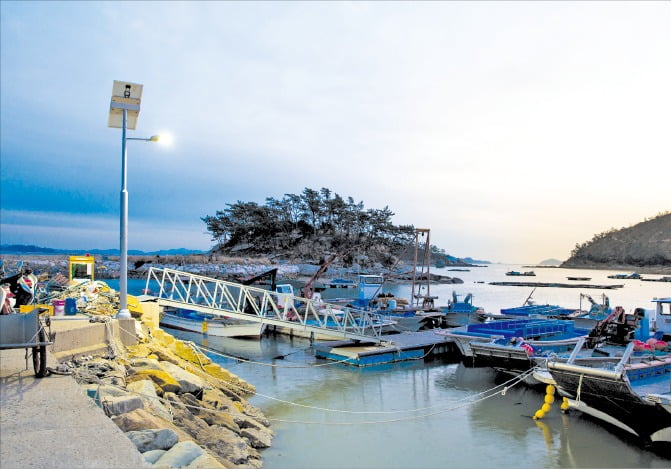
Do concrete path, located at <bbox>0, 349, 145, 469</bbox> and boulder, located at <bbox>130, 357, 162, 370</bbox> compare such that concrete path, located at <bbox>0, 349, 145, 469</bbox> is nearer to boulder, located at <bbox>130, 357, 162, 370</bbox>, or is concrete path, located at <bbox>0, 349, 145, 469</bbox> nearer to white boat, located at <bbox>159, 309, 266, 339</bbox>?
boulder, located at <bbox>130, 357, 162, 370</bbox>

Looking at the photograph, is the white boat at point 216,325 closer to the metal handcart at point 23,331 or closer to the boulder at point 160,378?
the boulder at point 160,378

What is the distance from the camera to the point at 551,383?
1530cm

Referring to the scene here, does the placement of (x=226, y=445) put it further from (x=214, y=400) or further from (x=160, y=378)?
(x=214, y=400)

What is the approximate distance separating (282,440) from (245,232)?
11228 centimetres

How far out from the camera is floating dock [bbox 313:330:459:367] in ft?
69.5

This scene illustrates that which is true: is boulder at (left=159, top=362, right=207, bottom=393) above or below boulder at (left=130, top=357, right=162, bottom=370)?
below

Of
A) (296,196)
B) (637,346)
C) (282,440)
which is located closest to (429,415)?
(282,440)

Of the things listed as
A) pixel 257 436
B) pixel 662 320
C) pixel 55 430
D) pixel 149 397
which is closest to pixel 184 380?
pixel 257 436

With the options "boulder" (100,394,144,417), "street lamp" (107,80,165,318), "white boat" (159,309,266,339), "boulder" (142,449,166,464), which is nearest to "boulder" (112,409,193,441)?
"boulder" (100,394,144,417)

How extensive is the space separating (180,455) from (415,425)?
9.05m

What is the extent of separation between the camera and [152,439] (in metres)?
6.52

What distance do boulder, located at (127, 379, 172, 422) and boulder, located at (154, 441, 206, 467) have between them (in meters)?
1.65

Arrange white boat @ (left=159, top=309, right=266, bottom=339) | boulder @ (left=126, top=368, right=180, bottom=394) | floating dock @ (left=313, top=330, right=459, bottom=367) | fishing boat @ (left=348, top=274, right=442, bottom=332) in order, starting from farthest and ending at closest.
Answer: fishing boat @ (left=348, top=274, right=442, bottom=332)
white boat @ (left=159, top=309, right=266, bottom=339)
floating dock @ (left=313, top=330, right=459, bottom=367)
boulder @ (left=126, top=368, right=180, bottom=394)

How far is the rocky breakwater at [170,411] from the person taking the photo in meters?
6.57
